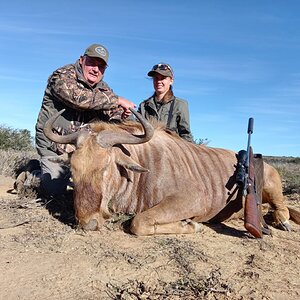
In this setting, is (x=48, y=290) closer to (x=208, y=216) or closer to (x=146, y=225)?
(x=146, y=225)

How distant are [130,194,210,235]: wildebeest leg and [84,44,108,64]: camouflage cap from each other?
2355mm

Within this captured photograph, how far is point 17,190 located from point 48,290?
12.0 feet

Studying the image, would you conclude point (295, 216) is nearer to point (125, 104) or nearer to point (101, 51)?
point (125, 104)

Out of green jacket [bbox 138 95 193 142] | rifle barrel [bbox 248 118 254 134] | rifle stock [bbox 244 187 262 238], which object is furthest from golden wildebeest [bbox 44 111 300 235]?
green jacket [bbox 138 95 193 142]

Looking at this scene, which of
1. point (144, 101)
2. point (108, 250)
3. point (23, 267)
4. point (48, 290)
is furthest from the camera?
point (144, 101)

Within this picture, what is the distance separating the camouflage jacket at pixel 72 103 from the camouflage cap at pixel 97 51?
27 centimetres

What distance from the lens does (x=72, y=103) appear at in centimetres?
553

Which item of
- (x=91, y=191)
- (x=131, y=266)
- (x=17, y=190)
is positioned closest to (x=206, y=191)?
(x=91, y=191)

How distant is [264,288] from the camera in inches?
114

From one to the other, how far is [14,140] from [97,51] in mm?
8955

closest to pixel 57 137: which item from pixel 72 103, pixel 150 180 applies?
pixel 72 103

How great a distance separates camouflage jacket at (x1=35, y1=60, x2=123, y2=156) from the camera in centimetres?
548

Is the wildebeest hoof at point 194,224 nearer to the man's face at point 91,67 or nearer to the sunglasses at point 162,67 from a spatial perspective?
the man's face at point 91,67

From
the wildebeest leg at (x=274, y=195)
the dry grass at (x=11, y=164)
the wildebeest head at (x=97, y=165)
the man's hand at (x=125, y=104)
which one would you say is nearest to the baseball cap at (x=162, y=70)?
the man's hand at (x=125, y=104)
